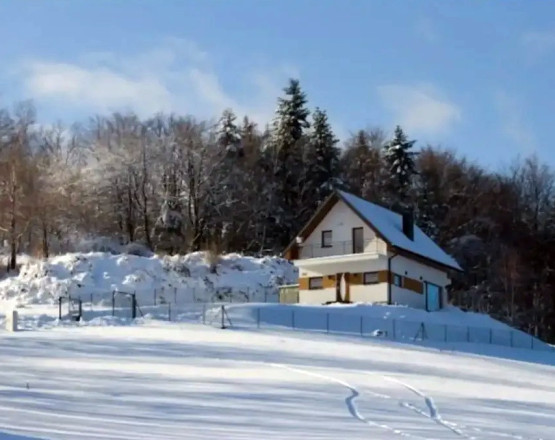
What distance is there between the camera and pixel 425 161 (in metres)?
75.9

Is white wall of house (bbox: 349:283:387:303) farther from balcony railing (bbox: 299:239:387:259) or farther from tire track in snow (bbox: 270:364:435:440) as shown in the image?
tire track in snow (bbox: 270:364:435:440)

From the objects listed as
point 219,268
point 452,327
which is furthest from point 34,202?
point 452,327

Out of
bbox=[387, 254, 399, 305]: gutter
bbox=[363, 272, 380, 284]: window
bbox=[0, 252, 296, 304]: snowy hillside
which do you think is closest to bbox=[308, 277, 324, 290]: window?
bbox=[0, 252, 296, 304]: snowy hillside

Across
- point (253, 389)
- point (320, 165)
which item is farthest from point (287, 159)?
point (253, 389)

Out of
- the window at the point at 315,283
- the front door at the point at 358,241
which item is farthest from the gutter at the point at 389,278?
the window at the point at 315,283

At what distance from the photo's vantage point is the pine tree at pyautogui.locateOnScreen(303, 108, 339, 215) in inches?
2694

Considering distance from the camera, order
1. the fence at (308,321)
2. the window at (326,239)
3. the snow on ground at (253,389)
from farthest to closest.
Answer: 1. the window at (326,239)
2. the fence at (308,321)
3. the snow on ground at (253,389)

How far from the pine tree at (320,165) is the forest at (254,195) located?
0.10m

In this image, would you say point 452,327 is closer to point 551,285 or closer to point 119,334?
point 119,334

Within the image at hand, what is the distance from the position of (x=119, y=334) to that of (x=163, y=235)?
32.1m

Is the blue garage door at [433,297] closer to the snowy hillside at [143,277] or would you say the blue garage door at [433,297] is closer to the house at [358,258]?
the house at [358,258]

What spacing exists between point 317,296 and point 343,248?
2.97 m

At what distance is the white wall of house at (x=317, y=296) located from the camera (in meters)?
51.4

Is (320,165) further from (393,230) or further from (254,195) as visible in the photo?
(393,230)
